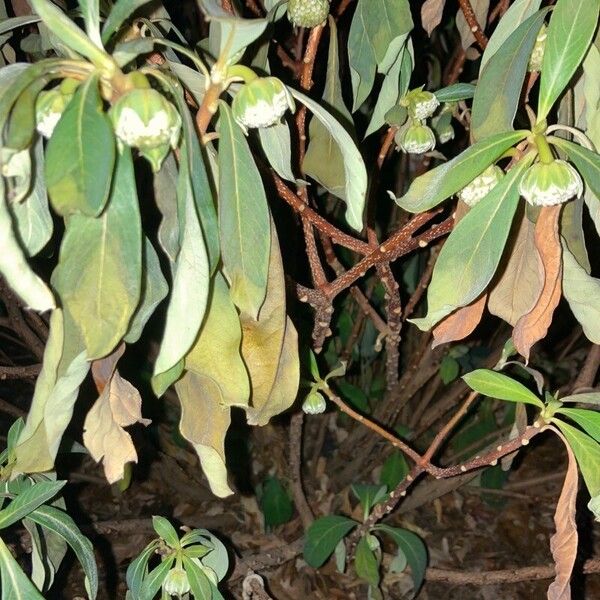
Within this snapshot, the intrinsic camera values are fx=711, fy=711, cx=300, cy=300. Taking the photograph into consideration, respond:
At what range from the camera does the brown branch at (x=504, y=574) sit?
1226mm

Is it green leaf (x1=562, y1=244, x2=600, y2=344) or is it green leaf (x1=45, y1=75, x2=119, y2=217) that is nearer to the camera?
green leaf (x1=45, y1=75, x2=119, y2=217)

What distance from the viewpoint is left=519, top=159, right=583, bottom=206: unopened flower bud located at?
500 millimetres

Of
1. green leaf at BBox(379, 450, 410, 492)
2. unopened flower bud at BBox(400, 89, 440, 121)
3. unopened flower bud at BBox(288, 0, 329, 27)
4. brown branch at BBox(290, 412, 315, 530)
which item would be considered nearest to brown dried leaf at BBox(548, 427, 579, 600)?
unopened flower bud at BBox(400, 89, 440, 121)

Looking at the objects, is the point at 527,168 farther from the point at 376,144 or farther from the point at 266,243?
the point at 376,144

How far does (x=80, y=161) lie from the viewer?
391 millimetres

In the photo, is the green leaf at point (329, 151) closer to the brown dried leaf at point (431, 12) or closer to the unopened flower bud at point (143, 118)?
the brown dried leaf at point (431, 12)

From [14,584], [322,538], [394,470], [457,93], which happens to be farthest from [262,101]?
[394,470]

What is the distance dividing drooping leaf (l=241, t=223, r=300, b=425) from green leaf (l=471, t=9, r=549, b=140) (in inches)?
7.8

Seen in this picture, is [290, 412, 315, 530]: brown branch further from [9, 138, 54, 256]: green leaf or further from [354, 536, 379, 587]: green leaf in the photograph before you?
[9, 138, 54, 256]: green leaf

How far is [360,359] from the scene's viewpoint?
172cm

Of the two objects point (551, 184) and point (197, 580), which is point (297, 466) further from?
point (551, 184)

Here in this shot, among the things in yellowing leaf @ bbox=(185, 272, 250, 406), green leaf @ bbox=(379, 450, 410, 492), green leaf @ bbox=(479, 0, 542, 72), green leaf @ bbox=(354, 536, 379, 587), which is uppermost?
green leaf @ bbox=(479, 0, 542, 72)

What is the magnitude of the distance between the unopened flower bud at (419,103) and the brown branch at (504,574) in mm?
800

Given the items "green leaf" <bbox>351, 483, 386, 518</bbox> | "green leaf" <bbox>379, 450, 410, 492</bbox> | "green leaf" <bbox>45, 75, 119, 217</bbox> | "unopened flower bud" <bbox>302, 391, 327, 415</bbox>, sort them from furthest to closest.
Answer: "green leaf" <bbox>379, 450, 410, 492</bbox>, "green leaf" <bbox>351, 483, 386, 518</bbox>, "unopened flower bud" <bbox>302, 391, 327, 415</bbox>, "green leaf" <bbox>45, 75, 119, 217</bbox>
